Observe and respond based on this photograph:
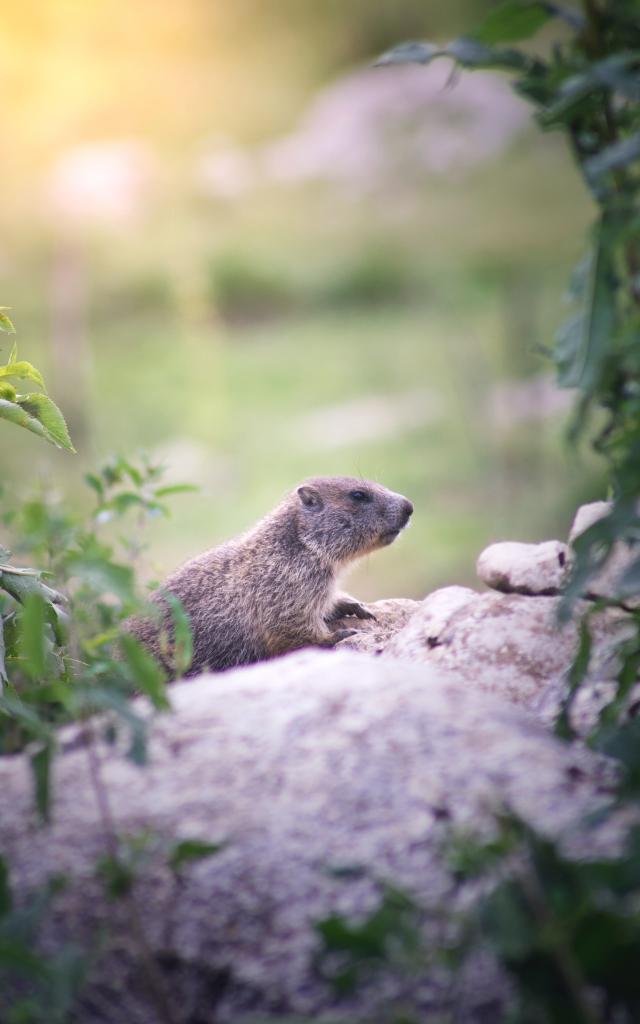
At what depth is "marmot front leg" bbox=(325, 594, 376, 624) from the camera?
260 centimetres

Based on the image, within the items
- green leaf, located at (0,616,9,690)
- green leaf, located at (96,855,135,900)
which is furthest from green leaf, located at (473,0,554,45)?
green leaf, located at (0,616,9,690)

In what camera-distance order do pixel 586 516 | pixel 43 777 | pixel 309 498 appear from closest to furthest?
pixel 43 777, pixel 586 516, pixel 309 498

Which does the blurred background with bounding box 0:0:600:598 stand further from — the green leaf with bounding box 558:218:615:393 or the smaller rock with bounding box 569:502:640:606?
the green leaf with bounding box 558:218:615:393

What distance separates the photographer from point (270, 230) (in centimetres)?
594

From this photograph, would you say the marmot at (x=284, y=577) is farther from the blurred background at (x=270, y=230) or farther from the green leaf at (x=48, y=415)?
the blurred background at (x=270, y=230)

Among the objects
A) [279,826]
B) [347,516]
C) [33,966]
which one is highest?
[347,516]

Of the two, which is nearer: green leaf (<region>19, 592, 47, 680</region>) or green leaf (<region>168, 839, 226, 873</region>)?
green leaf (<region>168, 839, 226, 873</region>)

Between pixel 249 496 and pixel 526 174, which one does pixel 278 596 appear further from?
pixel 526 174

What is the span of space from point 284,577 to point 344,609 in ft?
0.64

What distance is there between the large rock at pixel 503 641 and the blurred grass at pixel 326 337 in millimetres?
3063

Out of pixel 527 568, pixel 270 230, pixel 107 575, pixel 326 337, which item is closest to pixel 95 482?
pixel 527 568

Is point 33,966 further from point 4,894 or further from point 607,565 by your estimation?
point 607,565

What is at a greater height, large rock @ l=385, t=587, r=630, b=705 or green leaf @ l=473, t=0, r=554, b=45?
green leaf @ l=473, t=0, r=554, b=45

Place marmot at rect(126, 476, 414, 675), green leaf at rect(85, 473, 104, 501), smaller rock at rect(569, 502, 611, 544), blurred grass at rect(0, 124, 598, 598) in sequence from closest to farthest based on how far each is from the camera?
smaller rock at rect(569, 502, 611, 544), green leaf at rect(85, 473, 104, 501), marmot at rect(126, 476, 414, 675), blurred grass at rect(0, 124, 598, 598)
